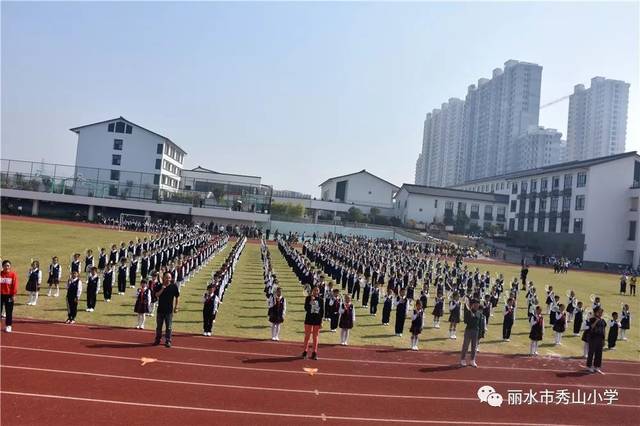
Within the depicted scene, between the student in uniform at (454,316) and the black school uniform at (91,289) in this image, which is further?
the student in uniform at (454,316)

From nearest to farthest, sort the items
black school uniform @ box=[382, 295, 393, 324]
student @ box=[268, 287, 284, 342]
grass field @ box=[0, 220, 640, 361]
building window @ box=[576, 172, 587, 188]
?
student @ box=[268, 287, 284, 342]
grass field @ box=[0, 220, 640, 361]
black school uniform @ box=[382, 295, 393, 324]
building window @ box=[576, 172, 587, 188]

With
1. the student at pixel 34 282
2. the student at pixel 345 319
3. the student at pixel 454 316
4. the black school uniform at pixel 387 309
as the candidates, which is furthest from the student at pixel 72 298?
the student at pixel 454 316

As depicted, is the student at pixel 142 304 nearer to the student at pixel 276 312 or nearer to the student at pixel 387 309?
the student at pixel 276 312

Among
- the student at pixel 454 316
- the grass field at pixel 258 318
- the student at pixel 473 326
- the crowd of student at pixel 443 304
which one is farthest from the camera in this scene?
the student at pixel 454 316

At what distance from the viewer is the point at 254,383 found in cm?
894

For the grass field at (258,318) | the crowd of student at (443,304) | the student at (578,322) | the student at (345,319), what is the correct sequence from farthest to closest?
1. the student at (578,322)
2. the grass field at (258,318)
3. the student at (345,319)
4. the crowd of student at (443,304)

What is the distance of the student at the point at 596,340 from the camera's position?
38.7ft

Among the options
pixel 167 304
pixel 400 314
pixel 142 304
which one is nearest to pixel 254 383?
pixel 167 304

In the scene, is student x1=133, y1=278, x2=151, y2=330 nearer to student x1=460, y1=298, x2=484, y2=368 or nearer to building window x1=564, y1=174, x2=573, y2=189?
student x1=460, y1=298, x2=484, y2=368

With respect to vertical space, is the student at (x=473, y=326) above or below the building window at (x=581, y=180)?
below

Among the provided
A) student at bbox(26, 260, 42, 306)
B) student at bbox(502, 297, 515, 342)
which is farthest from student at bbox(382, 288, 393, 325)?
student at bbox(26, 260, 42, 306)

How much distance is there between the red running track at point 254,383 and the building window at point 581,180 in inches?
1787

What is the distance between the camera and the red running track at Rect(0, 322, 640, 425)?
747 centimetres

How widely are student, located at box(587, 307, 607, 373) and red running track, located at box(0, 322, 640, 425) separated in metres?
0.28
